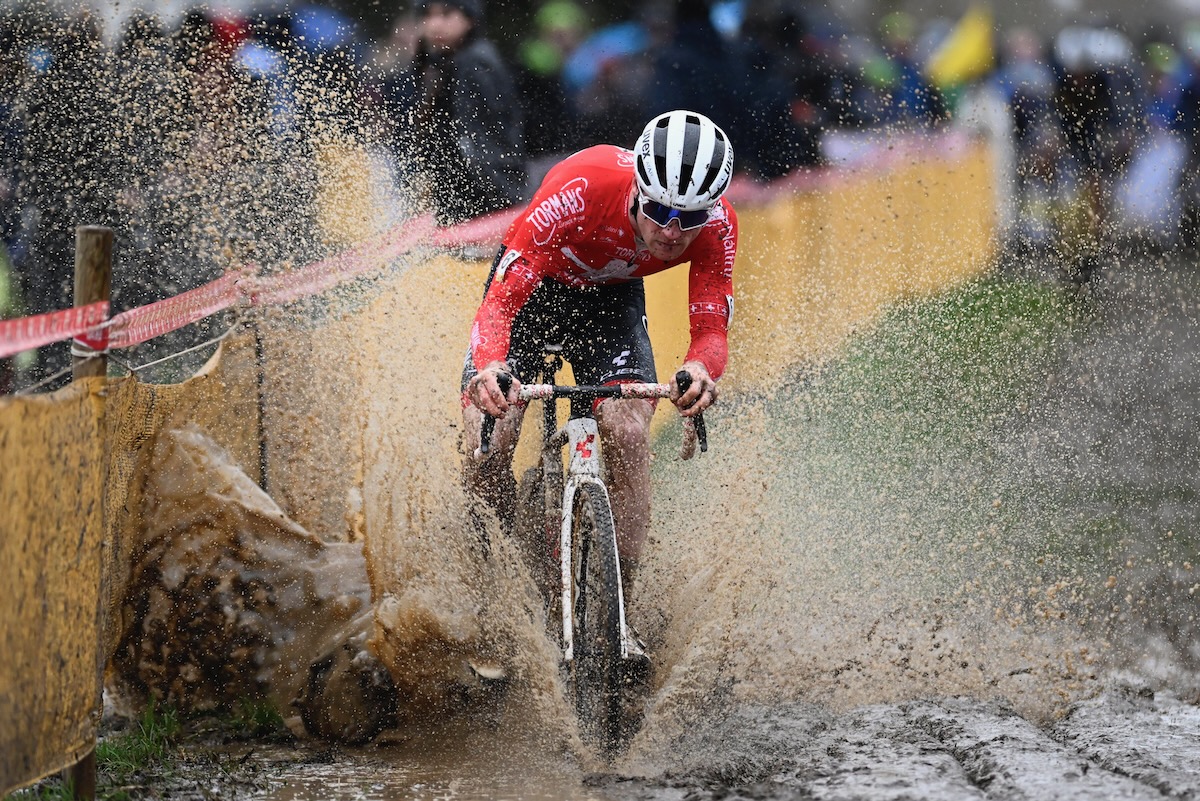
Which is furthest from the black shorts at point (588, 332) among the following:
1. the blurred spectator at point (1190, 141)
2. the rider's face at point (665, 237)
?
the blurred spectator at point (1190, 141)

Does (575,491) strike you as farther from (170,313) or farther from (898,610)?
(898,610)

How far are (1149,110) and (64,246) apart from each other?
6.96 meters

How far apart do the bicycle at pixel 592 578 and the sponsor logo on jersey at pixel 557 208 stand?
0.61 m

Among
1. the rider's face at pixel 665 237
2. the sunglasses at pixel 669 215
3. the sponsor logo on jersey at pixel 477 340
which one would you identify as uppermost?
the sunglasses at pixel 669 215

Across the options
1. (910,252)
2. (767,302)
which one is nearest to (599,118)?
(767,302)

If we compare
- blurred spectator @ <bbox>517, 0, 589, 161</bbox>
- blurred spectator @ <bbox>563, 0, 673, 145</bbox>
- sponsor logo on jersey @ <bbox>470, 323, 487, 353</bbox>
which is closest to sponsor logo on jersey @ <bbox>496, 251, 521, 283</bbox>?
sponsor logo on jersey @ <bbox>470, 323, 487, 353</bbox>

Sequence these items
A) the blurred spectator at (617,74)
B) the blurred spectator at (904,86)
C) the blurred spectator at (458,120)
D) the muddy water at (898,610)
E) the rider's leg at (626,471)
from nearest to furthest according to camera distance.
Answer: the muddy water at (898,610) < the rider's leg at (626,471) < the blurred spectator at (458,120) < the blurred spectator at (617,74) < the blurred spectator at (904,86)

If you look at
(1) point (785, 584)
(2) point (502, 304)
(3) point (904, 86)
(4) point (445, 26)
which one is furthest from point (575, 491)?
(3) point (904, 86)

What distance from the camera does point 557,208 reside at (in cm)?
452

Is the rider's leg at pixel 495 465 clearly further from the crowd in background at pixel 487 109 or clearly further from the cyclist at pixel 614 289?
the crowd in background at pixel 487 109

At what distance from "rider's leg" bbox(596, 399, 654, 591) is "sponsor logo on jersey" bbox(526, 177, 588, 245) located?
672 mm

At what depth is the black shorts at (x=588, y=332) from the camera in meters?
4.81

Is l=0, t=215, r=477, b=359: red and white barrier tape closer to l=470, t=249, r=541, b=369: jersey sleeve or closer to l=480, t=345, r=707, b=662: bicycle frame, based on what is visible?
l=470, t=249, r=541, b=369: jersey sleeve

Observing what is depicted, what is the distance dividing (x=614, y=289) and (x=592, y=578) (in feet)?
4.16
